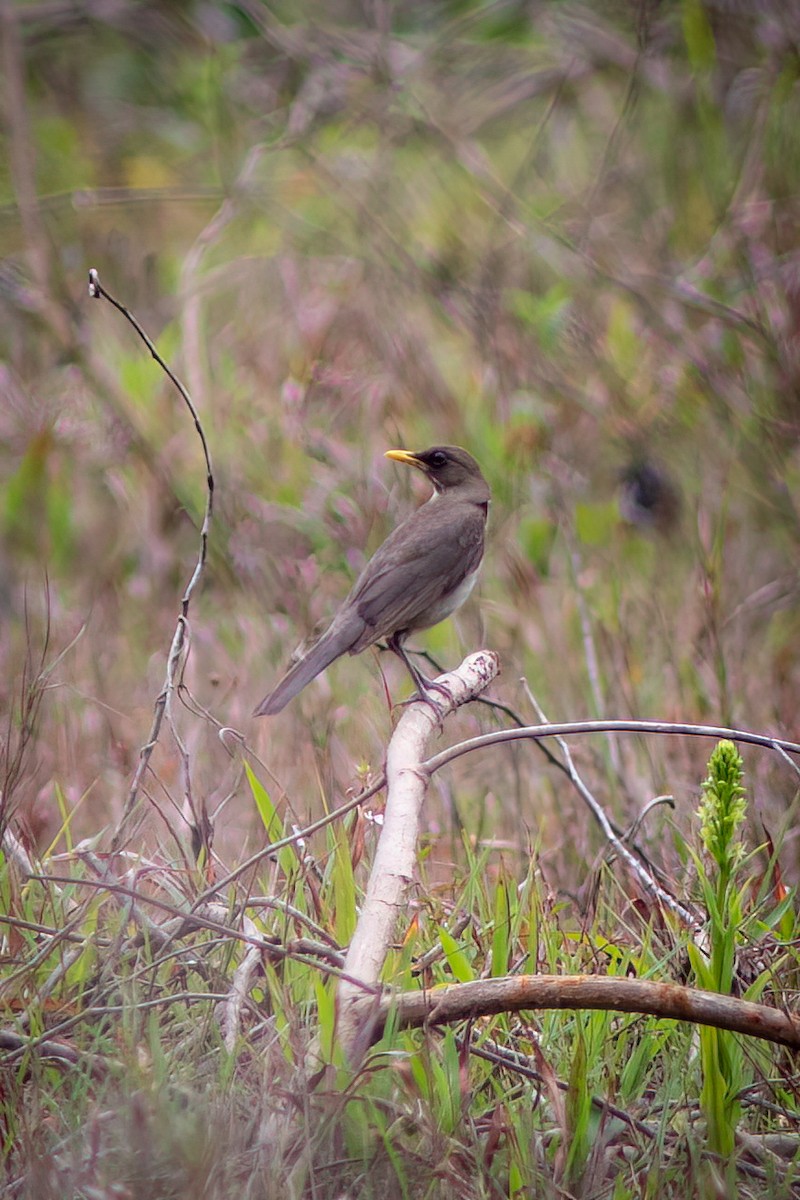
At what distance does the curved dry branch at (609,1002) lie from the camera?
7.40ft

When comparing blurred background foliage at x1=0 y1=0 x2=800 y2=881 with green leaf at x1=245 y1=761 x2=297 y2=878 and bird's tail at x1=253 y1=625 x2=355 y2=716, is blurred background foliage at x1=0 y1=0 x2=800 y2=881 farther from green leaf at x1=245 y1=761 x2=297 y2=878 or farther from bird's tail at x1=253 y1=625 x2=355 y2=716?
green leaf at x1=245 y1=761 x2=297 y2=878

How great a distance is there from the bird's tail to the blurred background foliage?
24 cm

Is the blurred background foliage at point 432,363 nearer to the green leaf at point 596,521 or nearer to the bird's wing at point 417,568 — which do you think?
the green leaf at point 596,521

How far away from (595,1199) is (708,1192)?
0.19 meters

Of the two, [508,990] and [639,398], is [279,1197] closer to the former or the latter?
[508,990]

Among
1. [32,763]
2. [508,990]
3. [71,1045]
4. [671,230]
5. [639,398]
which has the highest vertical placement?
[671,230]

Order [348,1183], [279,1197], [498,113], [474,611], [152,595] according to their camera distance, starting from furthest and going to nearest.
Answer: [498,113] < [152,595] < [474,611] < [348,1183] < [279,1197]

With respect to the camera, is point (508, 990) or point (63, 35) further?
point (63, 35)

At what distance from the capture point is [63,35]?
957 centimetres

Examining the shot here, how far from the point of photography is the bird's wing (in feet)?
14.1

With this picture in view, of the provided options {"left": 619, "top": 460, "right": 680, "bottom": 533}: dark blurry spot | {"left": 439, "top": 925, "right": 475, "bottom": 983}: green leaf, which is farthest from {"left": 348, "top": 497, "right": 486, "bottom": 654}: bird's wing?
{"left": 619, "top": 460, "right": 680, "bottom": 533}: dark blurry spot

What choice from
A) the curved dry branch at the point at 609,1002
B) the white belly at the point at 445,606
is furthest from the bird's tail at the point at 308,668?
the curved dry branch at the point at 609,1002

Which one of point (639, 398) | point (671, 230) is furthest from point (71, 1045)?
point (671, 230)

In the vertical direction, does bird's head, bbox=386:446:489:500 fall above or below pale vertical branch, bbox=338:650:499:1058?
above
